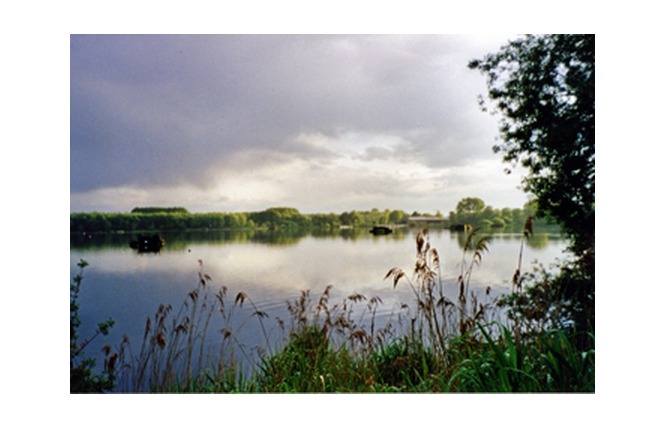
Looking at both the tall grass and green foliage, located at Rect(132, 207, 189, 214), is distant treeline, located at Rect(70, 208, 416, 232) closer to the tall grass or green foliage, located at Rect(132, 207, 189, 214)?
green foliage, located at Rect(132, 207, 189, 214)

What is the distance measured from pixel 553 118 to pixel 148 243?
337 cm

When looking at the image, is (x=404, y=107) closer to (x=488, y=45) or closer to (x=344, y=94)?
(x=344, y=94)

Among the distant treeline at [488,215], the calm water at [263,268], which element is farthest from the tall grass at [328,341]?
the distant treeline at [488,215]

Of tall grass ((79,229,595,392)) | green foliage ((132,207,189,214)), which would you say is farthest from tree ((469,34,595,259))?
green foliage ((132,207,189,214))

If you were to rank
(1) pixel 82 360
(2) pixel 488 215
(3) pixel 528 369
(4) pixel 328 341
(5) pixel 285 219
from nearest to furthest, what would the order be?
(3) pixel 528 369, (1) pixel 82 360, (4) pixel 328 341, (2) pixel 488 215, (5) pixel 285 219

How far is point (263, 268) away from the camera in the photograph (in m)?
3.36

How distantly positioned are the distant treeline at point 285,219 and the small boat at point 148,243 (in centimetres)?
7

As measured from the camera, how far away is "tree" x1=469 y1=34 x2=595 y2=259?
3172 mm

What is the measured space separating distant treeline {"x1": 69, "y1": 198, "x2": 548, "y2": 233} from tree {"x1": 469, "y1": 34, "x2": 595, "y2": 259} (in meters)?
0.27

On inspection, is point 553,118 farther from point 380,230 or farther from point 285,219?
point 285,219

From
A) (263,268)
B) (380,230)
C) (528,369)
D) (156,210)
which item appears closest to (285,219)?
(263,268)

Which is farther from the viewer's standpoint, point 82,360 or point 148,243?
point 148,243
